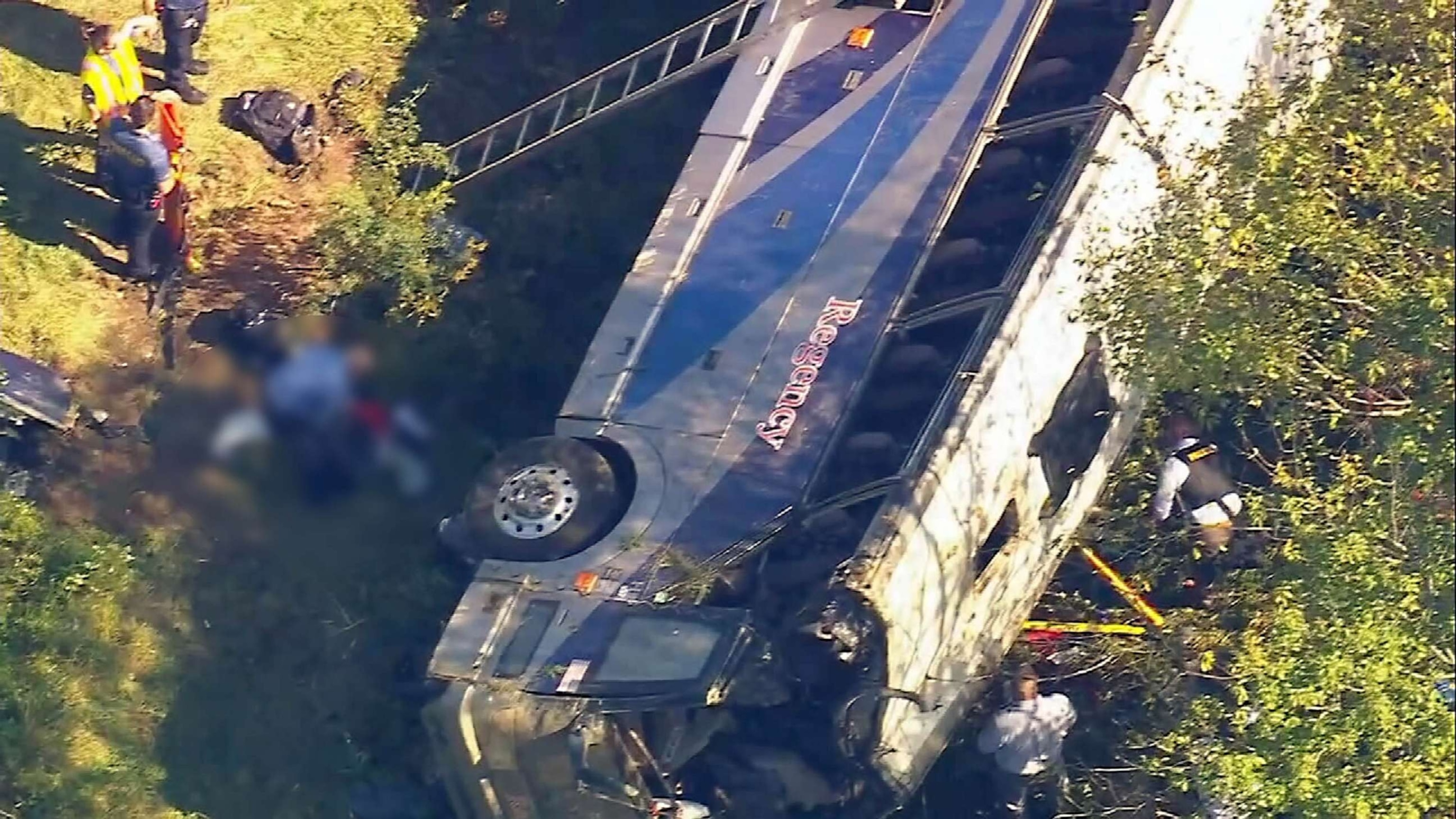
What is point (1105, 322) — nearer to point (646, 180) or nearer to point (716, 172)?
point (716, 172)

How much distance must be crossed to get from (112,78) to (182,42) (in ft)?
3.75

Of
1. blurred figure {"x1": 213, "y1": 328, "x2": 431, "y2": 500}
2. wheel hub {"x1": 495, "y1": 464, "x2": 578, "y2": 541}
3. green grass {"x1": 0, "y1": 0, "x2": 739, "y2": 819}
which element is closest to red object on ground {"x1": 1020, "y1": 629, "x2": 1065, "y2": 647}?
wheel hub {"x1": 495, "y1": 464, "x2": 578, "y2": 541}

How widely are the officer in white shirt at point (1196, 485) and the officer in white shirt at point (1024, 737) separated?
4.34ft

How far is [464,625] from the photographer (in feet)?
28.7

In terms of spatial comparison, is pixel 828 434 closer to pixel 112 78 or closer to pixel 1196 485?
pixel 1196 485

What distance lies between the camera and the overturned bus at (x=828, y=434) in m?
8.37

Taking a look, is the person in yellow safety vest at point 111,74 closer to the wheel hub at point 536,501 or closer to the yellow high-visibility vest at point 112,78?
the yellow high-visibility vest at point 112,78

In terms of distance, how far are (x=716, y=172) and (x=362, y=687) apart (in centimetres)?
353

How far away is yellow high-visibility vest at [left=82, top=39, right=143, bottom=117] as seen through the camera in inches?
411

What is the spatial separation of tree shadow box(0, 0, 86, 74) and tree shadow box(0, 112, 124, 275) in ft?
1.75

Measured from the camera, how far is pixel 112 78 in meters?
10.5

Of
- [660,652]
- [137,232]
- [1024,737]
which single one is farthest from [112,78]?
[1024,737]

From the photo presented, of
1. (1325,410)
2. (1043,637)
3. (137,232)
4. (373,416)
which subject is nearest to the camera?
(1325,410)

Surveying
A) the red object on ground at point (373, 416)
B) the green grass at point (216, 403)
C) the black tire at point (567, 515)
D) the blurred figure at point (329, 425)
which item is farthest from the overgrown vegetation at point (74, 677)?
the black tire at point (567, 515)
